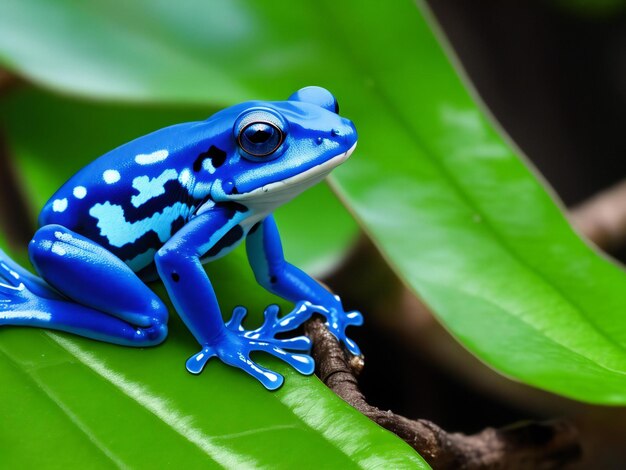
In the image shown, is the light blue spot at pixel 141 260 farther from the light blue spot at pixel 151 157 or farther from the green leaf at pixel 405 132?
the green leaf at pixel 405 132

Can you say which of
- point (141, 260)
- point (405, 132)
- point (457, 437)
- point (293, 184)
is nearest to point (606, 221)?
point (405, 132)

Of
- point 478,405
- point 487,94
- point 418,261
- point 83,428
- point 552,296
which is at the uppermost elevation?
point 83,428

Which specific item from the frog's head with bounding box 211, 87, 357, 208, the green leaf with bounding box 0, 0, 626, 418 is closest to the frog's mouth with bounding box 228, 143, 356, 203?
the frog's head with bounding box 211, 87, 357, 208

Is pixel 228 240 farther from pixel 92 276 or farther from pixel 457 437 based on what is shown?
pixel 457 437

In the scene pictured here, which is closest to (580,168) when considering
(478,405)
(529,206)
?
(478,405)

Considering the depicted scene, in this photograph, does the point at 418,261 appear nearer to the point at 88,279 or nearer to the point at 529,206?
the point at 529,206

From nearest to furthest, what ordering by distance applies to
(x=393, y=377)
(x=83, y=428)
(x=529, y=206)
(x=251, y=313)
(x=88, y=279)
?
(x=83, y=428) → (x=88, y=279) → (x=251, y=313) → (x=529, y=206) → (x=393, y=377)

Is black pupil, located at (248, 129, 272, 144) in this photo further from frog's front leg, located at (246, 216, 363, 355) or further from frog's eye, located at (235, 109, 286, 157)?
frog's front leg, located at (246, 216, 363, 355)
